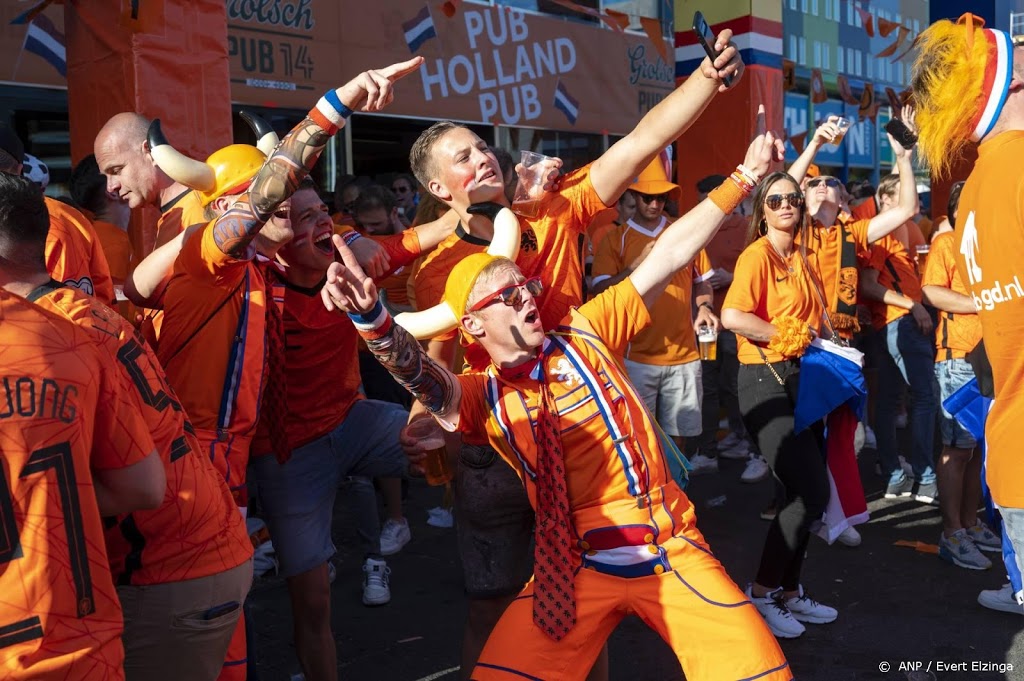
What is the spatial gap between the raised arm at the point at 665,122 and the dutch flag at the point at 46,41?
A: 5.98 metres

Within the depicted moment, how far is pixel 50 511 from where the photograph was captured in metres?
1.81

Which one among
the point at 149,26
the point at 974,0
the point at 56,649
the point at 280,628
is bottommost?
the point at 280,628

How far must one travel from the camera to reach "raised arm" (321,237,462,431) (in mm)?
2510

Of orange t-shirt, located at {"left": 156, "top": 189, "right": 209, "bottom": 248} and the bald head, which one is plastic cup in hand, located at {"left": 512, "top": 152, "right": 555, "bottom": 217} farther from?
the bald head

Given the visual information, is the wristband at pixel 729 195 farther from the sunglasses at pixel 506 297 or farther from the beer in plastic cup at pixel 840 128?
the beer in plastic cup at pixel 840 128

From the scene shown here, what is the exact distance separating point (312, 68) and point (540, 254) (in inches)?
267

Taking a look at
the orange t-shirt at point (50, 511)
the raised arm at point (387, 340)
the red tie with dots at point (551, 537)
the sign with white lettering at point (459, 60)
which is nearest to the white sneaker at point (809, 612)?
the red tie with dots at point (551, 537)

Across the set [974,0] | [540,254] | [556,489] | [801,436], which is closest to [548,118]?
[974,0]

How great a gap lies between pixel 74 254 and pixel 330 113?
43.5 inches

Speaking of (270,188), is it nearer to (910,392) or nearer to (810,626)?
(810,626)

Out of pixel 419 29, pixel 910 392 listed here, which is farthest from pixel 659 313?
pixel 419 29

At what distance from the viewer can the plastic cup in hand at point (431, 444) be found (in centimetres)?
300

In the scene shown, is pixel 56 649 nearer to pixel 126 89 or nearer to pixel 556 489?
pixel 556 489

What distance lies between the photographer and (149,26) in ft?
18.1
